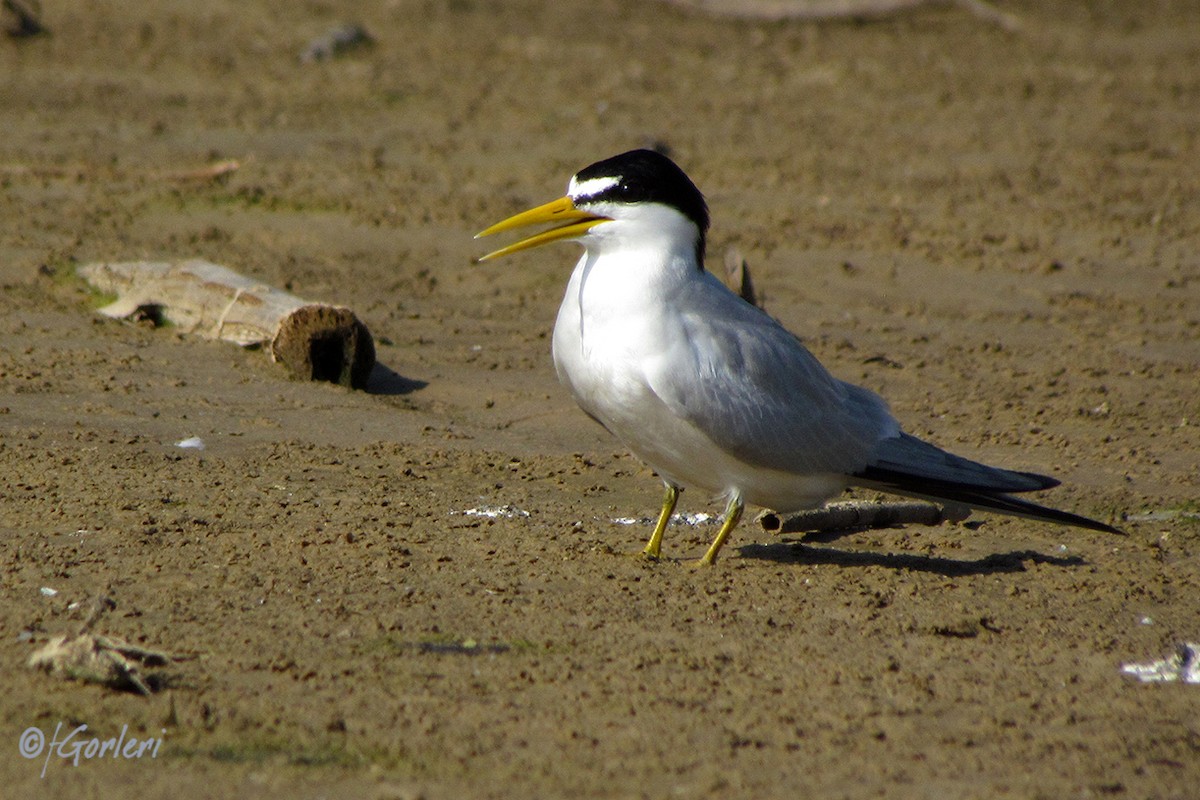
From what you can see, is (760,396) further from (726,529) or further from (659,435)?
(726,529)

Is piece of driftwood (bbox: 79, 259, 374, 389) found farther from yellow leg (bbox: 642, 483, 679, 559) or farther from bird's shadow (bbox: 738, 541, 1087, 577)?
bird's shadow (bbox: 738, 541, 1087, 577)

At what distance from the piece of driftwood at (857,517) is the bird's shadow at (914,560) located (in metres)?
0.08

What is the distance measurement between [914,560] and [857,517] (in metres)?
0.26

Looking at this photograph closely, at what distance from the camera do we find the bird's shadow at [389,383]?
21.5ft

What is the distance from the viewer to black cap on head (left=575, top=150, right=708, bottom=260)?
4746 millimetres

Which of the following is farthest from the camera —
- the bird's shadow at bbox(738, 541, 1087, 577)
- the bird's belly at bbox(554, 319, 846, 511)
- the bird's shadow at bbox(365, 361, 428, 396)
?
the bird's shadow at bbox(365, 361, 428, 396)

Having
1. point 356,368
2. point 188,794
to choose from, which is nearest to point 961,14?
point 356,368

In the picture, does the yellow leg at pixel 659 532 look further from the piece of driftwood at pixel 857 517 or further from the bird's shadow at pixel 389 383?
the bird's shadow at pixel 389 383

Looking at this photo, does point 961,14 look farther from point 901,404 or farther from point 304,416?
point 304,416

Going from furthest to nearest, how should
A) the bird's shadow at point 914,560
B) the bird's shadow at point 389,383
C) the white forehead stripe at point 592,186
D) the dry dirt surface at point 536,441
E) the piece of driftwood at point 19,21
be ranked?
1. the piece of driftwood at point 19,21
2. the bird's shadow at point 389,383
3. the bird's shadow at point 914,560
4. the white forehead stripe at point 592,186
5. the dry dirt surface at point 536,441

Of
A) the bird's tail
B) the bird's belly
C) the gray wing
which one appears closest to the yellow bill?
the bird's belly

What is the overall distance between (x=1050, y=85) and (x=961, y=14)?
110 inches

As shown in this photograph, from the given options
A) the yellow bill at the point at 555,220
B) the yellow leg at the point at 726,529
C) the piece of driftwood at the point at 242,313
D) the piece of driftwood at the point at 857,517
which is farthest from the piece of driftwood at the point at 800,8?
the yellow leg at the point at 726,529

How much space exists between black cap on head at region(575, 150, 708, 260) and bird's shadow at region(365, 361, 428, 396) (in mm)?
2043
